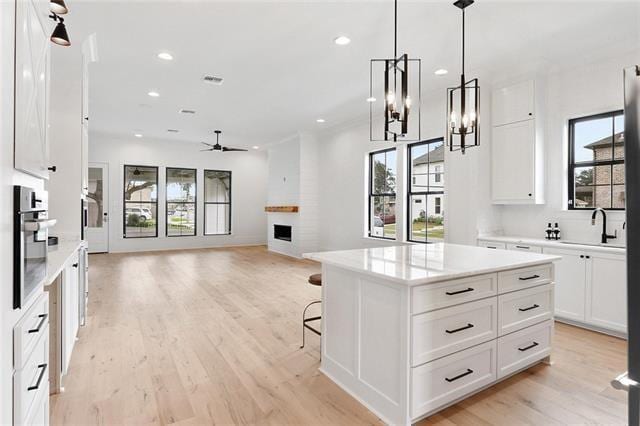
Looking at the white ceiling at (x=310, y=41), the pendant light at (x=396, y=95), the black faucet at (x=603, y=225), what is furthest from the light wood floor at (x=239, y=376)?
the white ceiling at (x=310, y=41)

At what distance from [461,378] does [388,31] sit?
3110mm

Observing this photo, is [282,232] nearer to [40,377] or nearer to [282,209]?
[282,209]

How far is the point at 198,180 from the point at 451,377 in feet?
30.4

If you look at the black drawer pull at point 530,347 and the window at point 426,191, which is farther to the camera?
the window at point 426,191

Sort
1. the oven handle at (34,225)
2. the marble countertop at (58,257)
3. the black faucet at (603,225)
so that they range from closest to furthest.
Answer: the oven handle at (34,225), the marble countertop at (58,257), the black faucet at (603,225)

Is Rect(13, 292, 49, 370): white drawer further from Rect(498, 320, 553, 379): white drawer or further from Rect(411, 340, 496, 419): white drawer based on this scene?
Rect(498, 320, 553, 379): white drawer

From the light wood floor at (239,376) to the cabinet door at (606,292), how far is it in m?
0.17

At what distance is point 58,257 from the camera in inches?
98.7

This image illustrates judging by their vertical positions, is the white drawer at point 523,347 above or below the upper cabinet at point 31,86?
below

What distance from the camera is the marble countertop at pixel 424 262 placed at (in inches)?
78.2

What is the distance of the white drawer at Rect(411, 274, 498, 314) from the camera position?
1.95 meters

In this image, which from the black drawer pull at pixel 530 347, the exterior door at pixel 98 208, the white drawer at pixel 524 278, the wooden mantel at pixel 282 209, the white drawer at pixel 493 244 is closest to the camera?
the white drawer at pixel 524 278

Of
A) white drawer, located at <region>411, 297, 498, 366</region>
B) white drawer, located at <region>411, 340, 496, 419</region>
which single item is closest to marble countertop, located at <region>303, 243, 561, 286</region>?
white drawer, located at <region>411, 297, 498, 366</region>

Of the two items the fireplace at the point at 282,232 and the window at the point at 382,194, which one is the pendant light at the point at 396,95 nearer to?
the window at the point at 382,194
